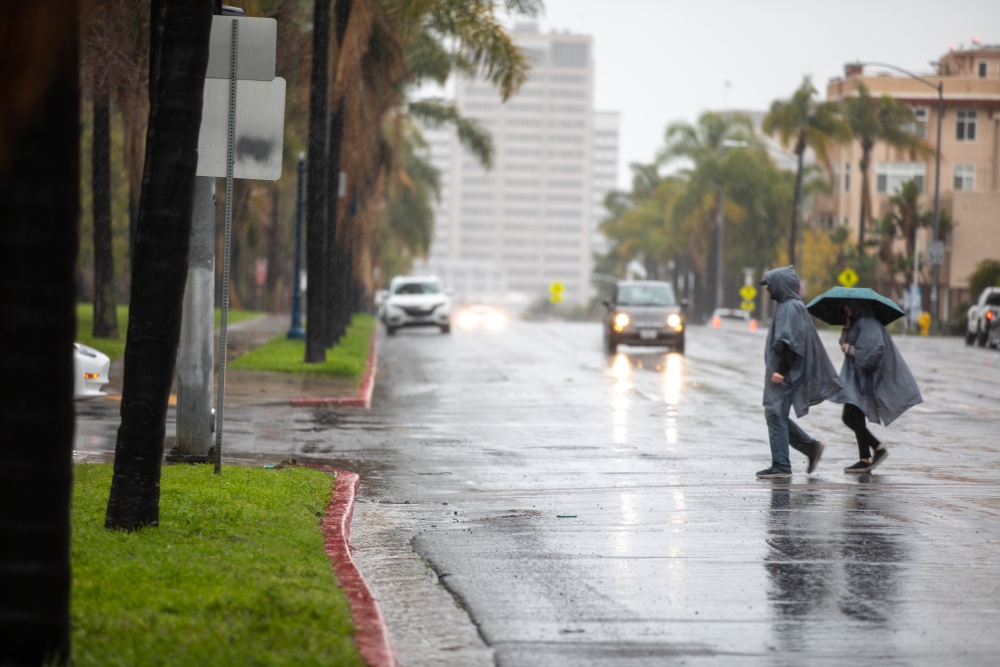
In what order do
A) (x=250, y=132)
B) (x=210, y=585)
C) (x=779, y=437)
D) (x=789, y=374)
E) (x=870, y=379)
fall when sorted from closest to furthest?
(x=210, y=585) → (x=250, y=132) → (x=779, y=437) → (x=789, y=374) → (x=870, y=379)

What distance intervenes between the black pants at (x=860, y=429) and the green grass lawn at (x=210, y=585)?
17.2 ft

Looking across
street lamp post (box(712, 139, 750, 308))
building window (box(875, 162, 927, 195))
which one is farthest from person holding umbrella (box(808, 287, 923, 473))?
building window (box(875, 162, 927, 195))

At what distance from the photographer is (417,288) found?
44.7 metres

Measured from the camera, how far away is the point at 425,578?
7641mm

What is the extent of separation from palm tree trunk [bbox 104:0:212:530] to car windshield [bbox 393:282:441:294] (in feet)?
120

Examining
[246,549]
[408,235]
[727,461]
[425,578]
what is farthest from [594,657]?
[408,235]

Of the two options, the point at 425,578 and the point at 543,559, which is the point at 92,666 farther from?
the point at 543,559

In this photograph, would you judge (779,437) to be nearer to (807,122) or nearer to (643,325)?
(643,325)

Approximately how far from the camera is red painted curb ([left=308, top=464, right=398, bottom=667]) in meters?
5.64

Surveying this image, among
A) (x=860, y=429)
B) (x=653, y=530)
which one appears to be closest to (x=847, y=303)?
(x=860, y=429)

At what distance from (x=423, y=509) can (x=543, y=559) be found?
6.81 ft

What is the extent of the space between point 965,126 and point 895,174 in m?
4.95

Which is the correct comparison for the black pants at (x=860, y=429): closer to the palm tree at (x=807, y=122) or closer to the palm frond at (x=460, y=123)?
the palm frond at (x=460, y=123)

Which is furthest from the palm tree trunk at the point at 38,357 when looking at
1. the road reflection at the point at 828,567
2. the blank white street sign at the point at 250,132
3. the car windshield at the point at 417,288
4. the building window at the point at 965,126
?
the building window at the point at 965,126
